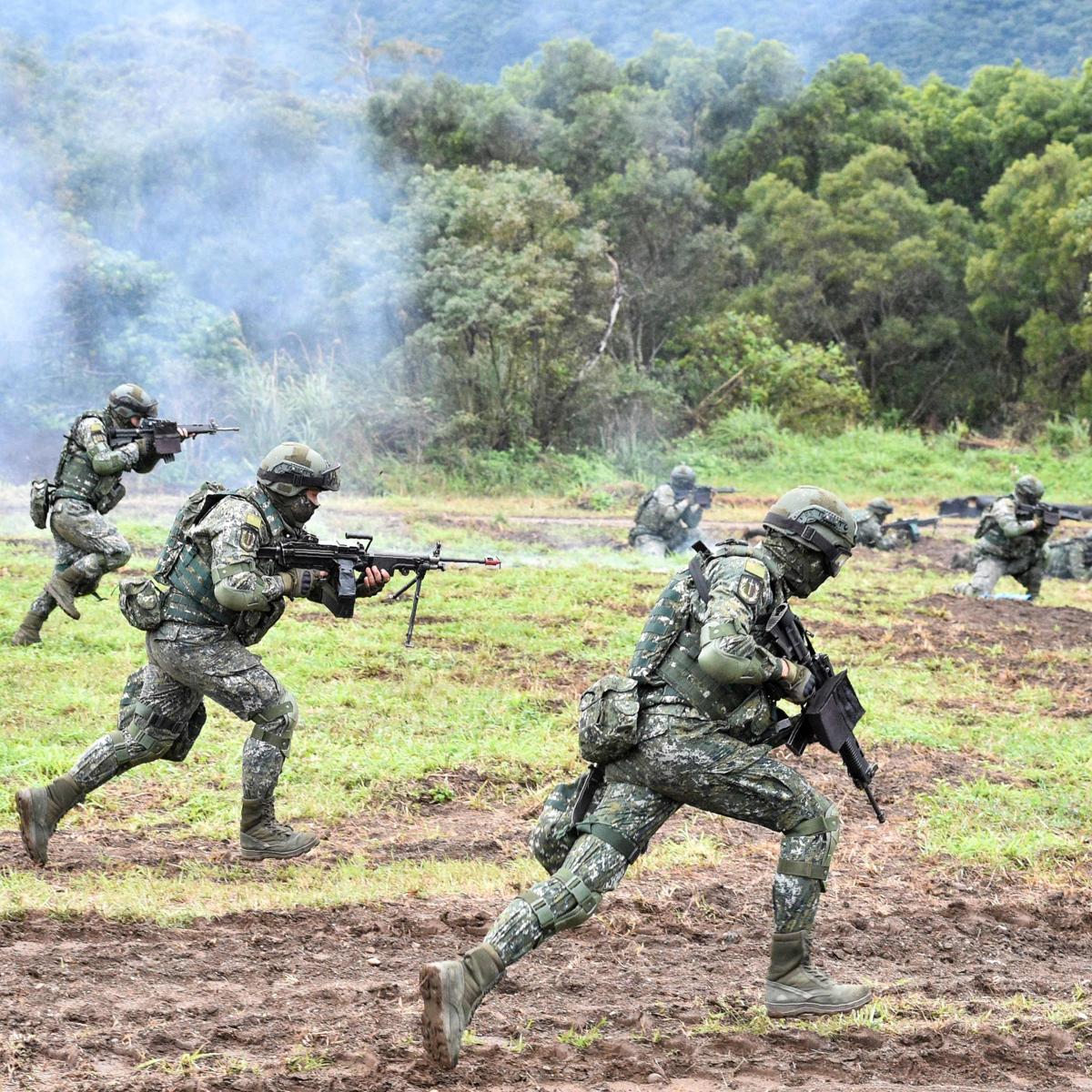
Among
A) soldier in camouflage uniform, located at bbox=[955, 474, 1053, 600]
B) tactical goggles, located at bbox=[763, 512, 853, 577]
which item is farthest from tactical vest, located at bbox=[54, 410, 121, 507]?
soldier in camouflage uniform, located at bbox=[955, 474, 1053, 600]

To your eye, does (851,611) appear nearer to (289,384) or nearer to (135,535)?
(135,535)

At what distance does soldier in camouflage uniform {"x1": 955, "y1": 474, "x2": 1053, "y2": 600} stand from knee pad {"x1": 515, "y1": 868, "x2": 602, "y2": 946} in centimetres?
1127

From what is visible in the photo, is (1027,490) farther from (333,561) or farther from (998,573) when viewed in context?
(333,561)

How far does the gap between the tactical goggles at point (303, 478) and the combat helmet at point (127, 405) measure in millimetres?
4739

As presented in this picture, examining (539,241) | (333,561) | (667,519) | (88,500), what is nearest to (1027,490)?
(667,519)

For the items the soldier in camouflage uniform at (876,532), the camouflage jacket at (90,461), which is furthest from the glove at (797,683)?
the soldier in camouflage uniform at (876,532)

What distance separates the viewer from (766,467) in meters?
26.6

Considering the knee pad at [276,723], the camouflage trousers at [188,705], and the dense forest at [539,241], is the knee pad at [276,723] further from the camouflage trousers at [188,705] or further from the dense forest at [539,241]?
the dense forest at [539,241]

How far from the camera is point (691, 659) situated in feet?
16.3

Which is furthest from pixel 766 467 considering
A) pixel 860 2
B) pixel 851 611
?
pixel 860 2

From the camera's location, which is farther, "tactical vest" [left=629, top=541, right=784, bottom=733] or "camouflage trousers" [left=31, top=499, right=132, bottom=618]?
"camouflage trousers" [left=31, top=499, right=132, bottom=618]

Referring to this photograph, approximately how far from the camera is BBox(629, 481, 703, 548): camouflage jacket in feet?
57.1

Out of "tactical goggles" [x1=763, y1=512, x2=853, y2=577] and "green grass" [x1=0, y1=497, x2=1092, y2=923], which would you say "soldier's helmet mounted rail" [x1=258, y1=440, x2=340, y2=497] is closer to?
"green grass" [x1=0, y1=497, x2=1092, y2=923]

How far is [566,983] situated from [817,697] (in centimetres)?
140
